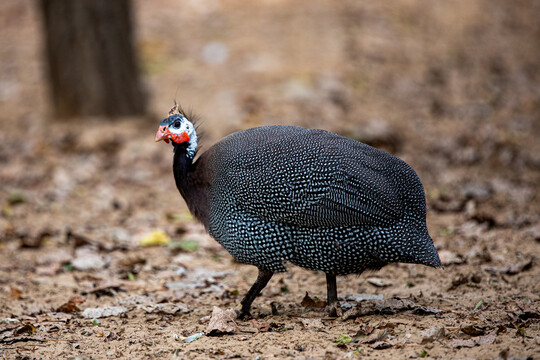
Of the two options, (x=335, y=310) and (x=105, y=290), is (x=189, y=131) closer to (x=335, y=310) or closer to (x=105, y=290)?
(x=105, y=290)

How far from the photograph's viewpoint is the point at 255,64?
8.60 metres

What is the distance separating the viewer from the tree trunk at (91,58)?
7.04 m

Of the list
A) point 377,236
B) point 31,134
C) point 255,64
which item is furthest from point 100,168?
point 377,236

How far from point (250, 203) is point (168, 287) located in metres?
1.09

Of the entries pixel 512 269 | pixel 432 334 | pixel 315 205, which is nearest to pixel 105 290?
pixel 315 205

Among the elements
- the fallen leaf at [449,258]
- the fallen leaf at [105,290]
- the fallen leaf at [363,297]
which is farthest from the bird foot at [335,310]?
the fallen leaf at [105,290]

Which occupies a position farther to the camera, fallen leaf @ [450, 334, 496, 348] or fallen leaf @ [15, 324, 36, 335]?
fallen leaf @ [15, 324, 36, 335]

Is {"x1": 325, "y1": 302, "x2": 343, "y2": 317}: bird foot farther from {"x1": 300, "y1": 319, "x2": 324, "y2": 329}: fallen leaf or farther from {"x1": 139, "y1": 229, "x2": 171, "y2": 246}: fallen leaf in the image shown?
{"x1": 139, "y1": 229, "x2": 171, "y2": 246}: fallen leaf

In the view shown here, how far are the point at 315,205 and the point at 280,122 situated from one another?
396cm

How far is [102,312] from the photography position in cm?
361

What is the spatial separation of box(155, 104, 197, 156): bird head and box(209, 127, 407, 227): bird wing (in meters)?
0.30

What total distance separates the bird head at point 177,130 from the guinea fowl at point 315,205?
22cm

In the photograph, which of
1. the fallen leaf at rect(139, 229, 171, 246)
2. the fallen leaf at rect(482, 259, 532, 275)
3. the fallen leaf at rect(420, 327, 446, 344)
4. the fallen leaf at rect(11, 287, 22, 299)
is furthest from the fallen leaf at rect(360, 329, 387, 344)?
the fallen leaf at rect(139, 229, 171, 246)

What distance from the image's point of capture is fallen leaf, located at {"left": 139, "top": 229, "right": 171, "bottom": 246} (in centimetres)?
490
